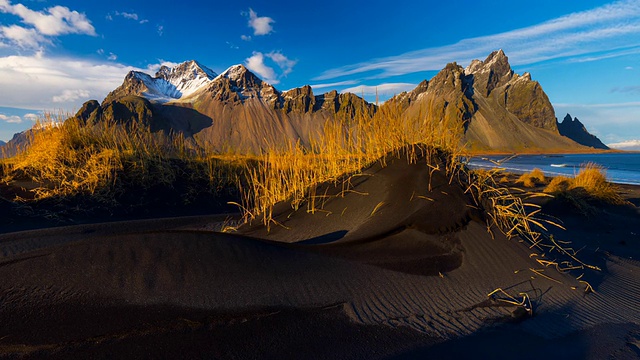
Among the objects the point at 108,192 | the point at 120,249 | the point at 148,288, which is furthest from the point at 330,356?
the point at 108,192

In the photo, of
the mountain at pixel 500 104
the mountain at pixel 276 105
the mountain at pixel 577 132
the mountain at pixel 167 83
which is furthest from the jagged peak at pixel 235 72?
the mountain at pixel 577 132

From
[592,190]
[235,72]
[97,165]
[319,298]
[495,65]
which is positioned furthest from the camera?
[495,65]

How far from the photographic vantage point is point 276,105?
114 m

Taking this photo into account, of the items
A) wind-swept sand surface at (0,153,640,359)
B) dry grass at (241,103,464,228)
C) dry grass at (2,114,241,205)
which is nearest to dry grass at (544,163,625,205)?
dry grass at (241,103,464,228)

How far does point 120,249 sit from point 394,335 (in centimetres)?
220

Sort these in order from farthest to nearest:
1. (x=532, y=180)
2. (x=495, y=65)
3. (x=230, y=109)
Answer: (x=495, y=65) < (x=230, y=109) < (x=532, y=180)

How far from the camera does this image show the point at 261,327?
2162 mm

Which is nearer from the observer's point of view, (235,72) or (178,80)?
(235,72)

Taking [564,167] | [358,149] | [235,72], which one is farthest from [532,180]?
[235,72]

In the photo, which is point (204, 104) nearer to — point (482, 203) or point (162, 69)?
point (162, 69)

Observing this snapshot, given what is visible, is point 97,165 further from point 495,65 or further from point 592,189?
point 495,65

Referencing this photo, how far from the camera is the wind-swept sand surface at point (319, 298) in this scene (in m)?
2.01

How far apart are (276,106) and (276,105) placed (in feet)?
1.30

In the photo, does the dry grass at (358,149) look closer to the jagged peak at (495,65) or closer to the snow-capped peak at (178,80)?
the snow-capped peak at (178,80)
